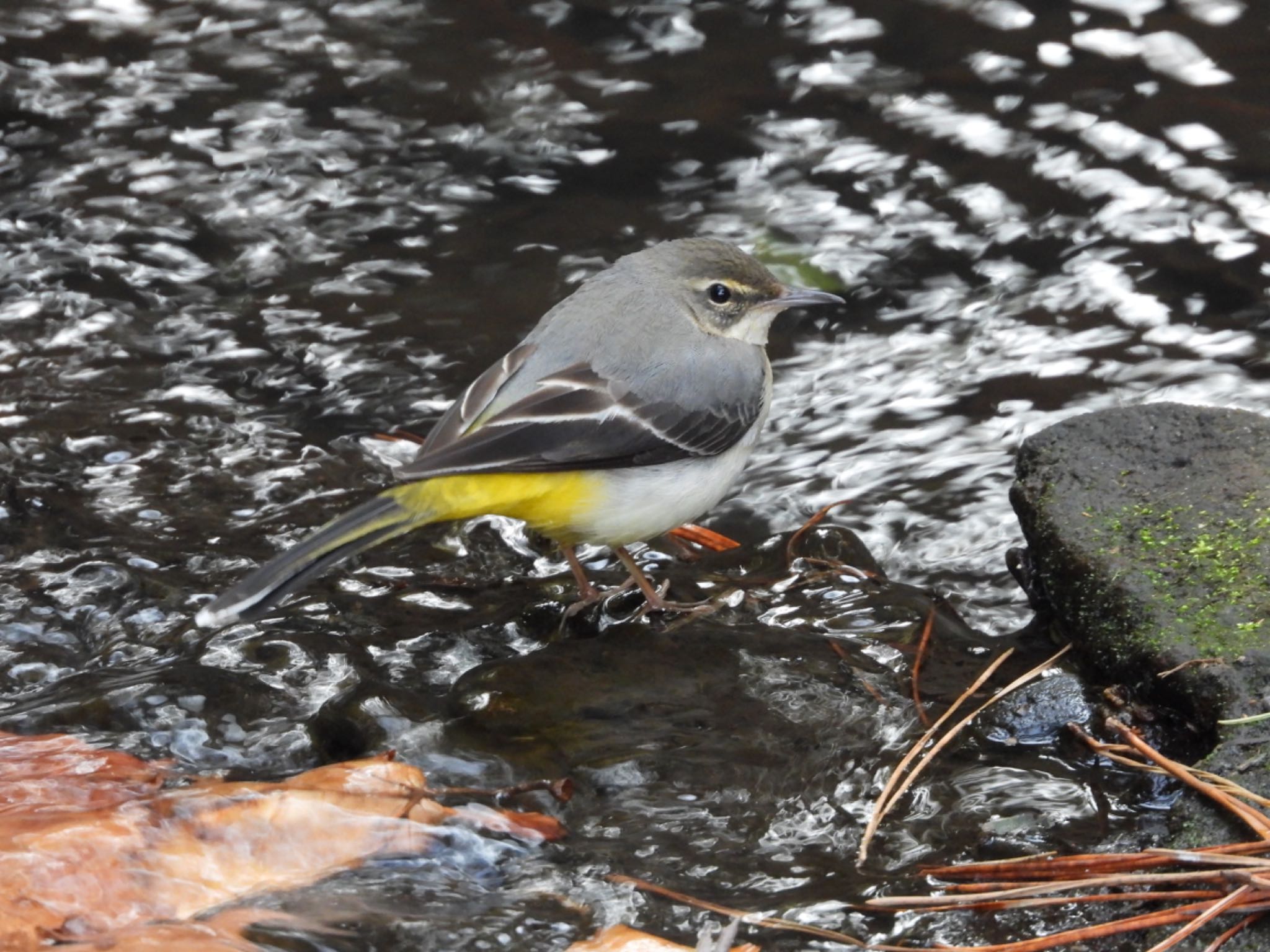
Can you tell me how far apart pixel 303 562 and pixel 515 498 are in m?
0.86

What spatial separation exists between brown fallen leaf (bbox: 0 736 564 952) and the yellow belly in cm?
122

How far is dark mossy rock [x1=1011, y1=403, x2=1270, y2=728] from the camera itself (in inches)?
176

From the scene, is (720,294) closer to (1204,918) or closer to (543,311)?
(543,311)

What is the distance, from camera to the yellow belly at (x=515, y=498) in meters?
5.30

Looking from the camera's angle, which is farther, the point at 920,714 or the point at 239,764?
the point at 920,714

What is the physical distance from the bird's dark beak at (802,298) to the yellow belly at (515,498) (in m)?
1.46

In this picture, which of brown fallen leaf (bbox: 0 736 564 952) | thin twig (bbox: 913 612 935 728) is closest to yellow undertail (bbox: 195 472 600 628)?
brown fallen leaf (bbox: 0 736 564 952)

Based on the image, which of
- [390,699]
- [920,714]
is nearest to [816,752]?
[920,714]

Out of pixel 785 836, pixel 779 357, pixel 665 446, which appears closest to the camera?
pixel 785 836

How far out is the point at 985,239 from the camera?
8.48 m

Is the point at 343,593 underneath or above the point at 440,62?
underneath

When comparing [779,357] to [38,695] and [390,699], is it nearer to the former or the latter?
[390,699]

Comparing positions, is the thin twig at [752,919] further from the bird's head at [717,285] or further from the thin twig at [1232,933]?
the bird's head at [717,285]

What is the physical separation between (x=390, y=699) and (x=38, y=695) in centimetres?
117
